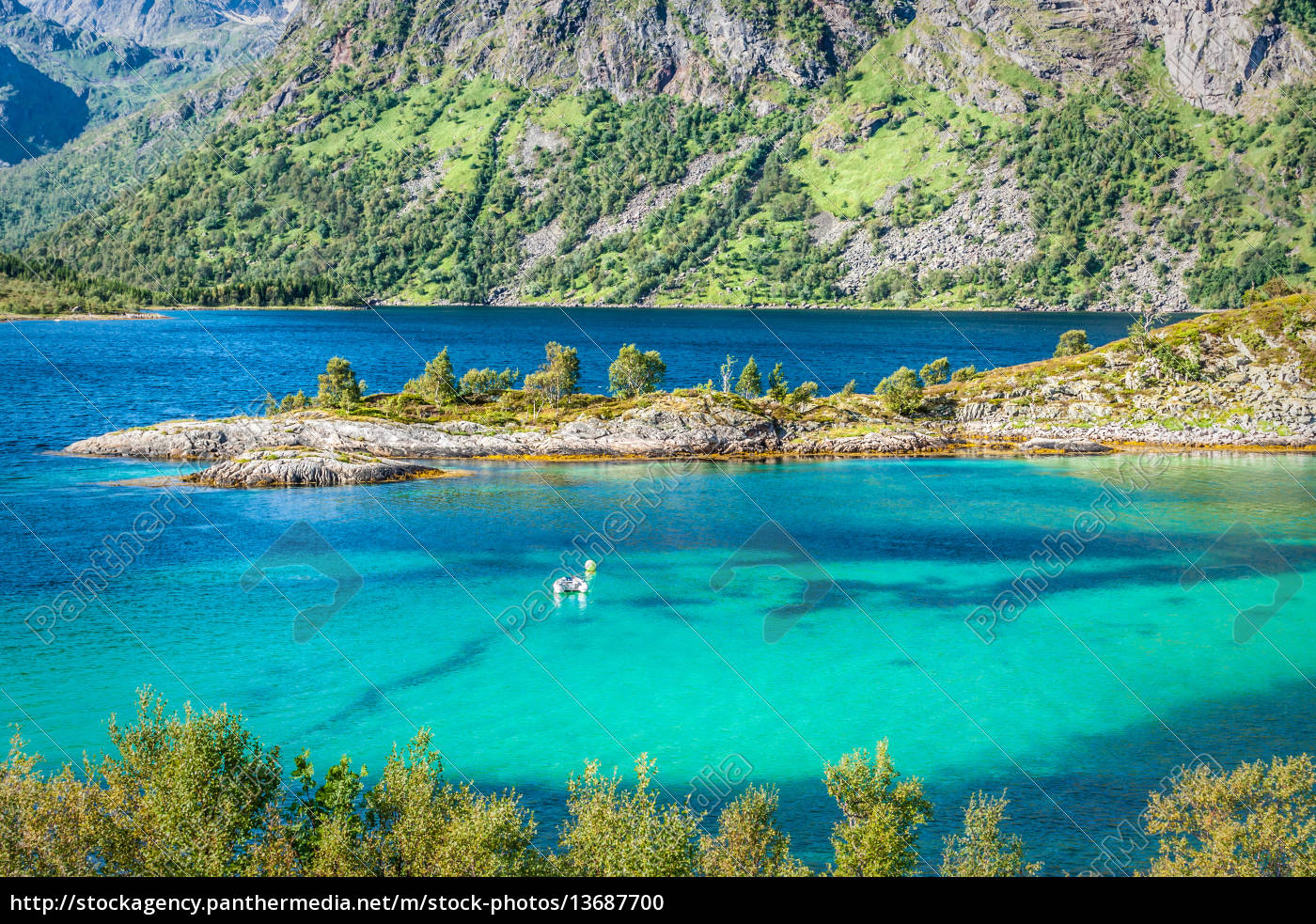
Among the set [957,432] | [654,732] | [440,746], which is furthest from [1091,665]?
[957,432]

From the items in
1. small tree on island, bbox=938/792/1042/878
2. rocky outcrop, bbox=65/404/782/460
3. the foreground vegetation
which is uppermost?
the foreground vegetation

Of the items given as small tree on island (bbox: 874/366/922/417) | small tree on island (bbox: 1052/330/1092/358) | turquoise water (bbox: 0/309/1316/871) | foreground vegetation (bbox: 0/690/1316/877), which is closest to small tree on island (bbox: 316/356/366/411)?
turquoise water (bbox: 0/309/1316/871)

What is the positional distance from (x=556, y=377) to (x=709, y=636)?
61398 millimetres

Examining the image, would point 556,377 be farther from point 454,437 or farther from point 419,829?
point 419,829

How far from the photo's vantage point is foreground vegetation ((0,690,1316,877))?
81.6ft

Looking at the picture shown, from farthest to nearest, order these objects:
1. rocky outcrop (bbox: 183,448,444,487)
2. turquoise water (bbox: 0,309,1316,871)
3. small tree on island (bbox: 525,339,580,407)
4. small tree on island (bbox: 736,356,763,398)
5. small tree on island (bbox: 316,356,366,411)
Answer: small tree on island (bbox: 736,356,763,398)
small tree on island (bbox: 525,339,580,407)
small tree on island (bbox: 316,356,366,411)
rocky outcrop (bbox: 183,448,444,487)
turquoise water (bbox: 0,309,1316,871)

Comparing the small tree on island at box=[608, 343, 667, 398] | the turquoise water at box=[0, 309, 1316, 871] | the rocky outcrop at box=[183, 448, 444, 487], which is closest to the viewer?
the turquoise water at box=[0, 309, 1316, 871]

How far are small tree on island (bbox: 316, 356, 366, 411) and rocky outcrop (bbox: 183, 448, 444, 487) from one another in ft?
61.5

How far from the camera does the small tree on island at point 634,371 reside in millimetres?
113688

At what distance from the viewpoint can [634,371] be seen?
374 ft

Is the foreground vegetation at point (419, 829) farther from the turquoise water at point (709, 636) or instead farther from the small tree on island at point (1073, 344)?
the small tree on island at point (1073, 344)

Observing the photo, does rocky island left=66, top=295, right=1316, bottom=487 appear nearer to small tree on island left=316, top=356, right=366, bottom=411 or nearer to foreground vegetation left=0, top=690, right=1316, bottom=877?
small tree on island left=316, top=356, right=366, bottom=411

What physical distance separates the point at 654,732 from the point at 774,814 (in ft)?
28.4

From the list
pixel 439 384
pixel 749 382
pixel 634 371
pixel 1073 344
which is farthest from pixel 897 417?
pixel 439 384
